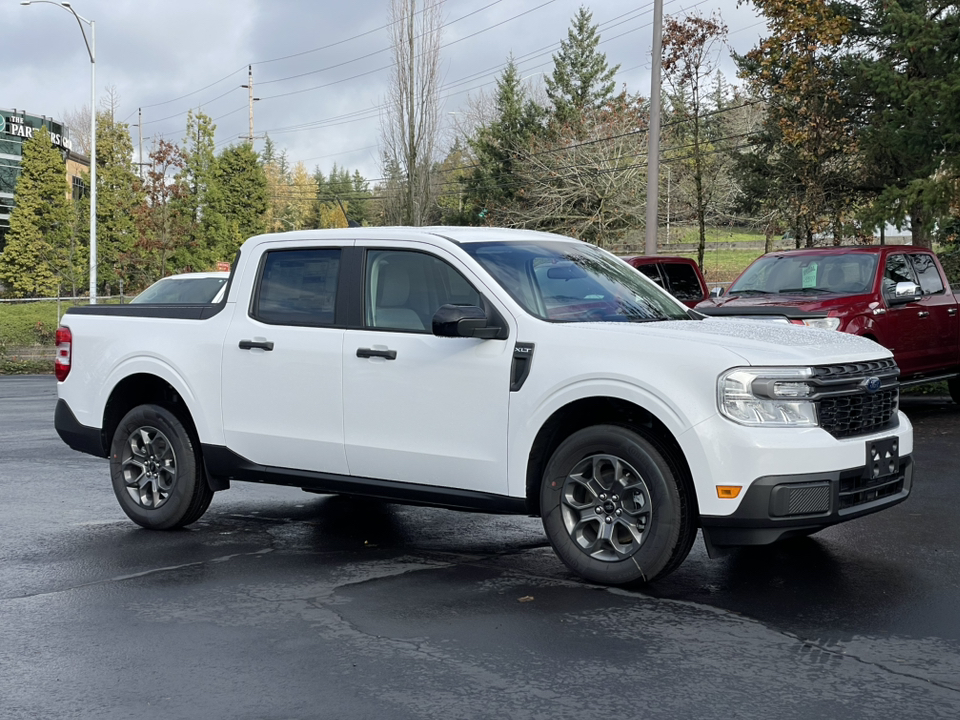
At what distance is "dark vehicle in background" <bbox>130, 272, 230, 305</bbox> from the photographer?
19.4 m

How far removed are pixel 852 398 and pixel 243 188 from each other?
52.5 metres

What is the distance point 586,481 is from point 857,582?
1.51m

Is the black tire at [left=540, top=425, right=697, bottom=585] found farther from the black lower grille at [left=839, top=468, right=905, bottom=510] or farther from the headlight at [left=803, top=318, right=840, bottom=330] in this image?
the headlight at [left=803, top=318, right=840, bottom=330]

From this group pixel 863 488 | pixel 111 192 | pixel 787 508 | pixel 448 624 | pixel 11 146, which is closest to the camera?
pixel 448 624

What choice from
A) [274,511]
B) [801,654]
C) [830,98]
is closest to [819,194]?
[830,98]

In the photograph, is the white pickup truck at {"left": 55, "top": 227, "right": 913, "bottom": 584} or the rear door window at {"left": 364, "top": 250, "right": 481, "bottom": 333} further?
the rear door window at {"left": 364, "top": 250, "right": 481, "bottom": 333}

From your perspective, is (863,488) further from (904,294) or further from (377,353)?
(904,294)

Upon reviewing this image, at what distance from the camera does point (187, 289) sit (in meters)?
19.8

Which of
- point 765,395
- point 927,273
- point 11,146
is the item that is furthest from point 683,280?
point 11,146

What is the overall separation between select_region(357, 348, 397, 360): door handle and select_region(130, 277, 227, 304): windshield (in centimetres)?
1291

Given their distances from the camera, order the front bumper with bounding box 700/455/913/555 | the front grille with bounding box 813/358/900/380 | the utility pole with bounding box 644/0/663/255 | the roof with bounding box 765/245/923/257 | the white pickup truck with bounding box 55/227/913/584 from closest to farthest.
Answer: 1. the front bumper with bounding box 700/455/913/555
2. the white pickup truck with bounding box 55/227/913/584
3. the front grille with bounding box 813/358/900/380
4. the roof with bounding box 765/245/923/257
5. the utility pole with bounding box 644/0/663/255

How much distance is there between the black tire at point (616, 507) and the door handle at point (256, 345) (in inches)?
79.0

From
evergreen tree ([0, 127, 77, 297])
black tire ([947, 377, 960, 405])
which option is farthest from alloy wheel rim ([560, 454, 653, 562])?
evergreen tree ([0, 127, 77, 297])

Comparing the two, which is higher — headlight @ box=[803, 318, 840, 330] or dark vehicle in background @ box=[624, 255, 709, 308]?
dark vehicle in background @ box=[624, 255, 709, 308]
